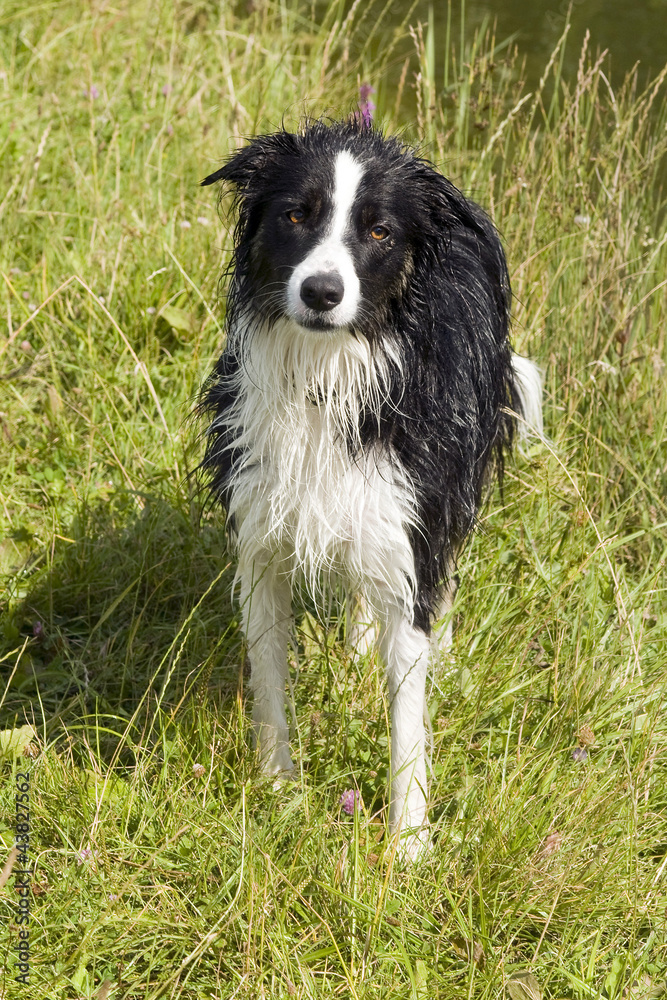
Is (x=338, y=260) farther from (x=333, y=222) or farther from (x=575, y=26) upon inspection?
(x=575, y=26)

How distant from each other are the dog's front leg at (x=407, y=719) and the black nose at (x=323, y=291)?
0.81m

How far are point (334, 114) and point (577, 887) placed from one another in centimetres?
369

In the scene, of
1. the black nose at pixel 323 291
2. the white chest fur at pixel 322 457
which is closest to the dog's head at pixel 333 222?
the black nose at pixel 323 291

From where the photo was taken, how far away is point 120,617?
2.93 m

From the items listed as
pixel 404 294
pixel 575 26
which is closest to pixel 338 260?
pixel 404 294

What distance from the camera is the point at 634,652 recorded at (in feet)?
8.64

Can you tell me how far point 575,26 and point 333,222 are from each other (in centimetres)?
478

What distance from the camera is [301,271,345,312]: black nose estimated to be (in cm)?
205

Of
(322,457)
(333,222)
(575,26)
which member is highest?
(575,26)

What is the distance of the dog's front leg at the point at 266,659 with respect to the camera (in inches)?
100

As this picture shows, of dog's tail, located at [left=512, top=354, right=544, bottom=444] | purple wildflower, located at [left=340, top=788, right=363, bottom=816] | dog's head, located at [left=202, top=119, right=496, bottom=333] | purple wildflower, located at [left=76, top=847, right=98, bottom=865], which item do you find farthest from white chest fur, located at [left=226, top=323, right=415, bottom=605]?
dog's tail, located at [left=512, top=354, right=544, bottom=444]

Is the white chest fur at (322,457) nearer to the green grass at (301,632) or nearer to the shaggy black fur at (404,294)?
the shaggy black fur at (404,294)

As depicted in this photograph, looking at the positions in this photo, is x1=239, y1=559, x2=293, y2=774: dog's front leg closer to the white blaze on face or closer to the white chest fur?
the white chest fur

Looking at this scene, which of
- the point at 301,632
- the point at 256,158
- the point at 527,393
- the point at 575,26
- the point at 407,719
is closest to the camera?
the point at 256,158
